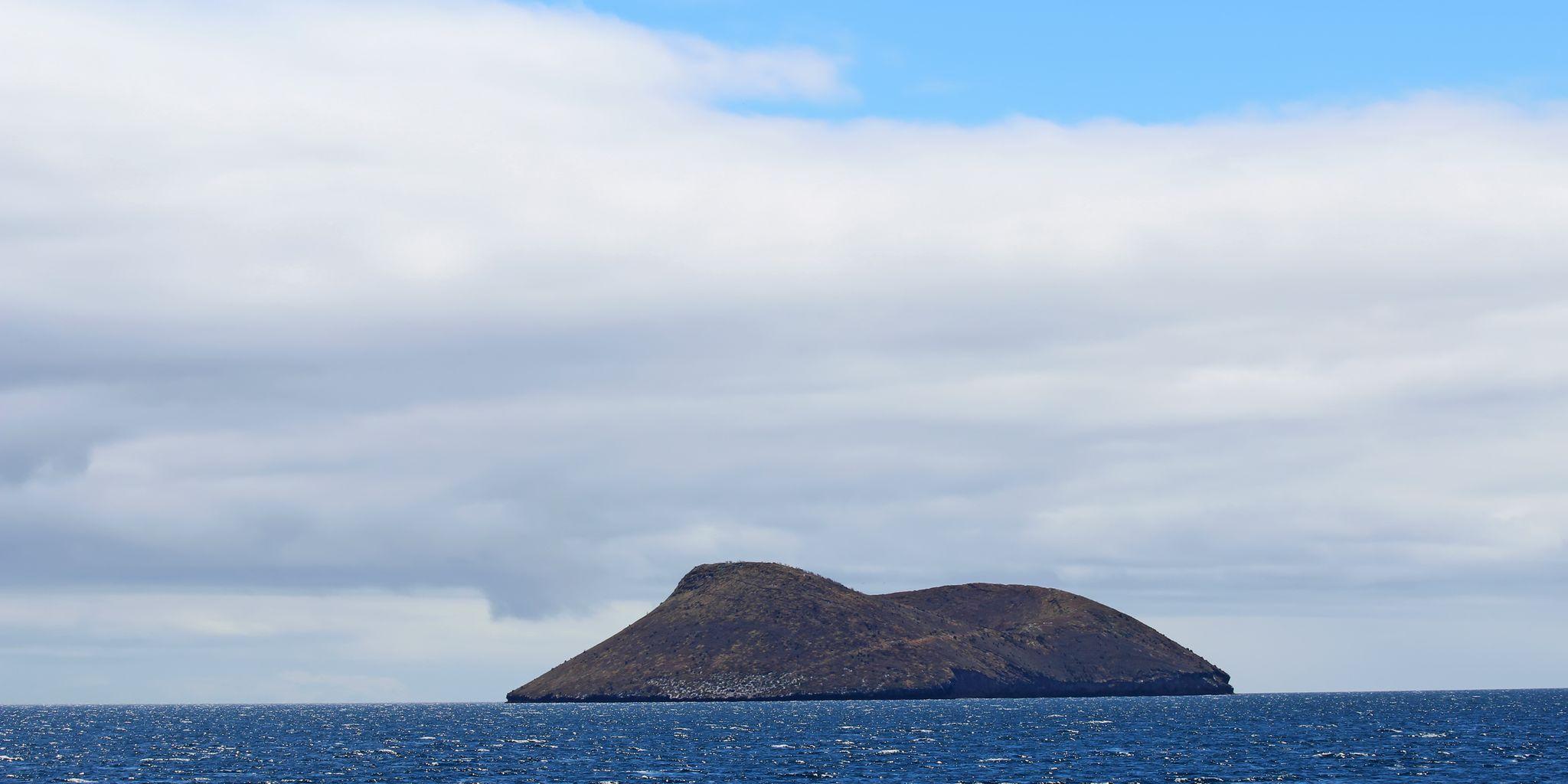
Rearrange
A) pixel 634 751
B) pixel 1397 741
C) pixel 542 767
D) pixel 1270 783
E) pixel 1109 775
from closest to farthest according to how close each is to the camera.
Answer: pixel 1270 783 → pixel 1109 775 → pixel 542 767 → pixel 634 751 → pixel 1397 741

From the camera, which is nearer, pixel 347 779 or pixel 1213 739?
pixel 347 779

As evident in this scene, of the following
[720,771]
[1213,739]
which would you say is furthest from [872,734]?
[720,771]

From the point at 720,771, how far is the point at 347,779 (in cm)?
2860

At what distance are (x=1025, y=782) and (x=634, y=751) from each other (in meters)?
55.5

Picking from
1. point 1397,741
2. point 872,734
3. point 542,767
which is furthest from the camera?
point 872,734

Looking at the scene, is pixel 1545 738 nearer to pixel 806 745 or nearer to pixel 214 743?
pixel 806 745

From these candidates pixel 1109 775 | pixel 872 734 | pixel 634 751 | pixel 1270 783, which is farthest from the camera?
pixel 872 734

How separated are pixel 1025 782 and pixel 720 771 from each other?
2571 cm

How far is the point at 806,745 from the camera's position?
16475cm

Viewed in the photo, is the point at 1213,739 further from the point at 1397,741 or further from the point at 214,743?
the point at 214,743

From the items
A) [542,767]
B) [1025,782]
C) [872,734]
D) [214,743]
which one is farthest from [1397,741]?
[214,743]

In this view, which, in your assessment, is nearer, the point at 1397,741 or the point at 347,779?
the point at 347,779

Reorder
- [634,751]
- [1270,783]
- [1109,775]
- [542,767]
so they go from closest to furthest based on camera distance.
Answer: [1270,783], [1109,775], [542,767], [634,751]

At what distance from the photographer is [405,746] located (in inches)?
7003
